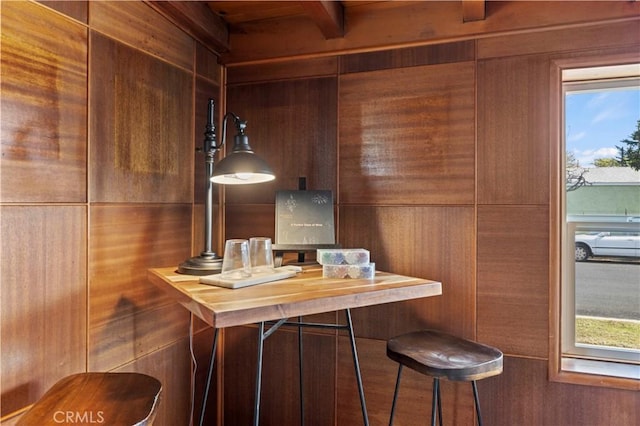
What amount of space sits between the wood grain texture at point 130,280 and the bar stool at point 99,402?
322mm

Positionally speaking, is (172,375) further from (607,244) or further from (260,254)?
(607,244)

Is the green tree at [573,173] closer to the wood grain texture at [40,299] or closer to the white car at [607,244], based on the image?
the white car at [607,244]

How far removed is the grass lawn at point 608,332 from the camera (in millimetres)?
1958

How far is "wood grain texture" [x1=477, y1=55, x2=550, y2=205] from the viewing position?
73.9 inches

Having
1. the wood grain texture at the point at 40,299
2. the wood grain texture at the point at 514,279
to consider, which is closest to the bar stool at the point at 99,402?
the wood grain texture at the point at 40,299

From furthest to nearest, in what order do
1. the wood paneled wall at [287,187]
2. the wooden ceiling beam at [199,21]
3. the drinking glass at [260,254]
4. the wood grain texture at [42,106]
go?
the wooden ceiling beam at [199,21]
the drinking glass at [260,254]
the wood paneled wall at [287,187]
the wood grain texture at [42,106]

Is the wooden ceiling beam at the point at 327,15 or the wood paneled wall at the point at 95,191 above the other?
the wooden ceiling beam at the point at 327,15

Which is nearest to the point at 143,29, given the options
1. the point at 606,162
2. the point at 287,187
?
the point at 287,187

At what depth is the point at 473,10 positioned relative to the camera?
6.17 ft

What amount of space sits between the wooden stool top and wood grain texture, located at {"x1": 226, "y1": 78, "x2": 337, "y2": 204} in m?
0.93

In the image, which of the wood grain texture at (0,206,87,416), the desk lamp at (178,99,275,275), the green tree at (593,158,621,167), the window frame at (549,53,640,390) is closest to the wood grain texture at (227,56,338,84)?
the desk lamp at (178,99,275,275)

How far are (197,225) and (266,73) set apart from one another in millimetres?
1004

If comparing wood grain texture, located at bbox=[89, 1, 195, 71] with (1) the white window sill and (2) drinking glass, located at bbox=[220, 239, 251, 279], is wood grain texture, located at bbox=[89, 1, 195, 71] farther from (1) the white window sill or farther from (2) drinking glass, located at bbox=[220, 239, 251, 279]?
(1) the white window sill

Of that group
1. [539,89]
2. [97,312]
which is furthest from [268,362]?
[539,89]
